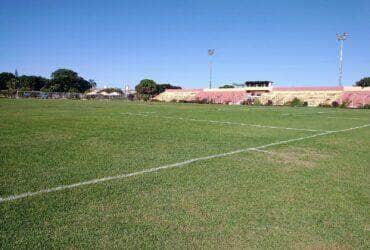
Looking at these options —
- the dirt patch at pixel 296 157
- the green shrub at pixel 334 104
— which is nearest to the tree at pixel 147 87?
the green shrub at pixel 334 104

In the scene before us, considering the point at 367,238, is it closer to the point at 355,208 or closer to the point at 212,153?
the point at 355,208

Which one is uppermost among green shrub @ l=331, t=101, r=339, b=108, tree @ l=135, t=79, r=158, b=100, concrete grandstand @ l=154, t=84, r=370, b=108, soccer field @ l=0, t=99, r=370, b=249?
tree @ l=135, t=79, r=158, b=100

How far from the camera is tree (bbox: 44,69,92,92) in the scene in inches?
4343

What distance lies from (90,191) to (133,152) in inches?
94.5

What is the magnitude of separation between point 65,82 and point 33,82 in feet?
38.5

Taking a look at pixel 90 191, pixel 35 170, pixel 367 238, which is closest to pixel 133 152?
pixel 35 170

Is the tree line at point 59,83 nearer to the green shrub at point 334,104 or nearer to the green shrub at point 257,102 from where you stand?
the green shrub at point 257,102

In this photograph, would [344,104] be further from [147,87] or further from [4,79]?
[4,79]

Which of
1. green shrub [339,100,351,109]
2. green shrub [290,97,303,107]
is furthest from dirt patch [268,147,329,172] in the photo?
green shrub [290,97,303,107]

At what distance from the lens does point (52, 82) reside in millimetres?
111188

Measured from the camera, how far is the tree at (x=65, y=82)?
110312mm

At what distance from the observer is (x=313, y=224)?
3.09 m

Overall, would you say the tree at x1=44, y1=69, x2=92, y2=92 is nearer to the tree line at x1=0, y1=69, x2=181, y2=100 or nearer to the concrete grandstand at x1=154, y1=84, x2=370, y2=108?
the tree line at x1=0, y1=69, x2=181, y2=100

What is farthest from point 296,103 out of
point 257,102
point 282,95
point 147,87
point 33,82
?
point 33,82
